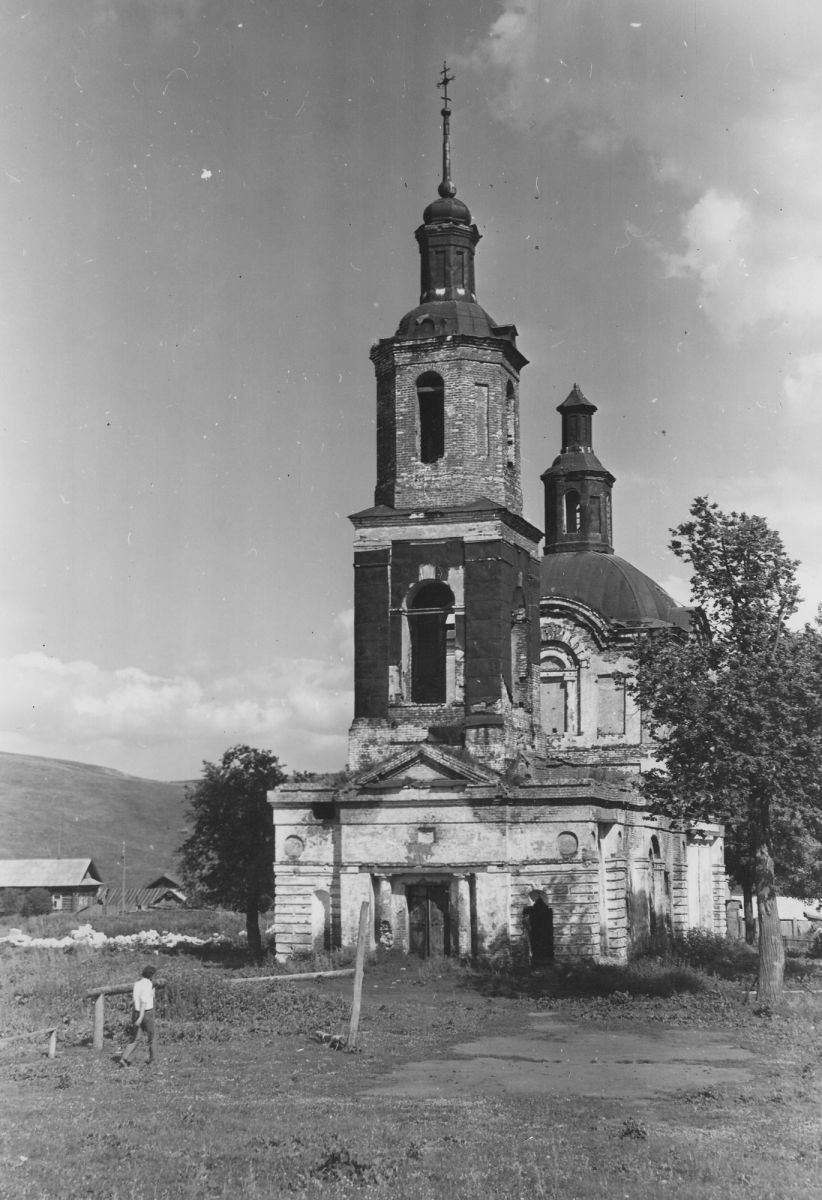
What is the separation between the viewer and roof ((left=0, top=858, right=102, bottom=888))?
222ft

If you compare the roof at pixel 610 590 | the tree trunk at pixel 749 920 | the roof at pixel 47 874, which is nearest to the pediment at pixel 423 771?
the tree trunk at pixel 749 920

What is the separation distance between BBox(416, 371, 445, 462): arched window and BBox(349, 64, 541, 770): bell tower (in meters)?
0.03

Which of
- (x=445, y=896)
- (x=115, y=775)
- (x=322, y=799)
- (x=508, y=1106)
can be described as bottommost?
(x=508, y=1106)

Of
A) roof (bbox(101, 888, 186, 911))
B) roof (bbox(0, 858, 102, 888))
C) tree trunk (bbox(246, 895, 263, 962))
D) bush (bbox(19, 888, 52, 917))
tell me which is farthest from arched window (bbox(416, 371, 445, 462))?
roof (bbox(0, 858, 102, 888))

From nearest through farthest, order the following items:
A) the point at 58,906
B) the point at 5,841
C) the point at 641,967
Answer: the point at 641,967 < the point at 58,906 < the point at 5,841

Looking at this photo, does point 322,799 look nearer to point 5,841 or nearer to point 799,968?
point 799,968

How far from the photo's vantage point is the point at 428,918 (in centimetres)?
2712

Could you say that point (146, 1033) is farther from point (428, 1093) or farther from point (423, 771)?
point (423, 771)

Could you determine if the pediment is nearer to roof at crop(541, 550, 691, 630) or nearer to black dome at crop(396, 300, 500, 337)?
black dome at crop(396, 300, 500, 337)

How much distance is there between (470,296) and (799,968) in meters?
16.0

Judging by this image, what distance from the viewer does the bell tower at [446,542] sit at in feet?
92.9

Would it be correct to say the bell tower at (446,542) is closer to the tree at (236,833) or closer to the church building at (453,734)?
the church building at (453,734)

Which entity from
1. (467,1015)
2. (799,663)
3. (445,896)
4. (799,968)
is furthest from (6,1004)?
(799,968)

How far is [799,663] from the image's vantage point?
71.5 ft
